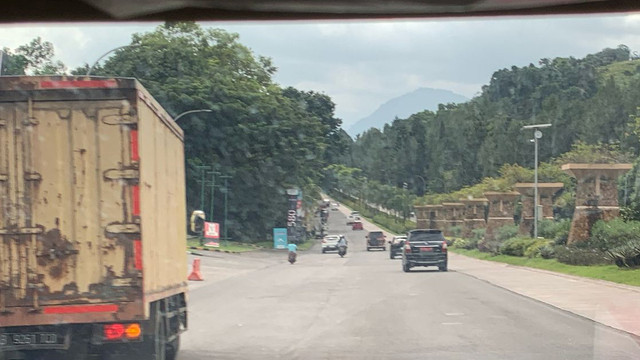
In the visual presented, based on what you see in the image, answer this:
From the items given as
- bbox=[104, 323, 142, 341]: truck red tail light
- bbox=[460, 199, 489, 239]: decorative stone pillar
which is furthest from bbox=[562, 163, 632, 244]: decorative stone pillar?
bbox=[104, 323, 142, 341]: truck red tail light

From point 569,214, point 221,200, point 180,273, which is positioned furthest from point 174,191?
point 569,214

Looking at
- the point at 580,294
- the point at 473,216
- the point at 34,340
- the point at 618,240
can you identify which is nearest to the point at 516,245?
the point at 618,240

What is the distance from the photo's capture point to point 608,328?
15398 mm

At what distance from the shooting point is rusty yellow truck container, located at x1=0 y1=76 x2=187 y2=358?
9242 mm

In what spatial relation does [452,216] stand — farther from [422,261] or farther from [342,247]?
[422,261]

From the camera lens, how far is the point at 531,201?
2014 inches

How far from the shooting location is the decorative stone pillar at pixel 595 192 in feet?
117

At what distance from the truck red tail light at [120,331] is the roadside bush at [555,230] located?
31.7m

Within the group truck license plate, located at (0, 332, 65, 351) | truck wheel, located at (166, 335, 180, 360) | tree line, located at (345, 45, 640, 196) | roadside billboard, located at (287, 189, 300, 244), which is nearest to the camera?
truck license plate, located at (0, 332, 65, 351)

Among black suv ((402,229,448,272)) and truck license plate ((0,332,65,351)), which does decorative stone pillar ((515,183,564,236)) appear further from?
truck license plate ((0,332,65,351))

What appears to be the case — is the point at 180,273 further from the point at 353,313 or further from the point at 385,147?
the point at 385,147

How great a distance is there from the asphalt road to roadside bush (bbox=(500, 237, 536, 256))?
1585 cm

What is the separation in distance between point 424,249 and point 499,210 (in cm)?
2034

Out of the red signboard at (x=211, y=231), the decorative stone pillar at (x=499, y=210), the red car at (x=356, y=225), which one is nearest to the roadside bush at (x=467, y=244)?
the decorative stone pillar at (x=499, y=210)
